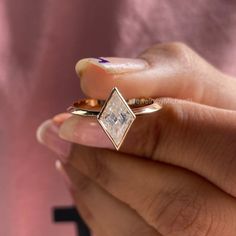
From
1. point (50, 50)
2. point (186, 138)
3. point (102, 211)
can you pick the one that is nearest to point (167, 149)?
point (186, 138)

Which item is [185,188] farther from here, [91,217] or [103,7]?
[103,7]

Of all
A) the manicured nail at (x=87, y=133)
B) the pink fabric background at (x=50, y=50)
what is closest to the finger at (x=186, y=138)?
the manicured nail at (x=87, y=133)

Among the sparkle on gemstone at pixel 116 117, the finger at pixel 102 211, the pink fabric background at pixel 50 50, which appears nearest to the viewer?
the sparkle on gemstone at pixel 116 117

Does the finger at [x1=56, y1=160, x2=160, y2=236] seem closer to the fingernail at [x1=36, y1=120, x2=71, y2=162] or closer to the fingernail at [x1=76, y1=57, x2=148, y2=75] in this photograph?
the fingernail at [x1=36, y1=120, x2=71, y2=162]

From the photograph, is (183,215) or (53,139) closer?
(183,215)

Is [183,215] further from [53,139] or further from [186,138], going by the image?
[53,139]

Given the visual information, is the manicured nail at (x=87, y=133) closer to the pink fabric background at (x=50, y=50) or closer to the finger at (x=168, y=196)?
the finger at (x=168, y=196)

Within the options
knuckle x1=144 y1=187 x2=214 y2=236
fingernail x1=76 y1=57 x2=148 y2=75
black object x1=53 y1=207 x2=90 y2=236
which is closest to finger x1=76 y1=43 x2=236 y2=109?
fingernail x1=76 y1=57 x2=148 y2=75
